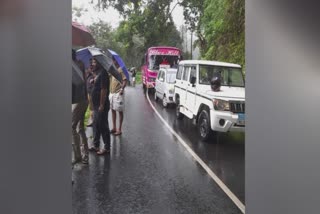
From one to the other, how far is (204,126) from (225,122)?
749 millimetres

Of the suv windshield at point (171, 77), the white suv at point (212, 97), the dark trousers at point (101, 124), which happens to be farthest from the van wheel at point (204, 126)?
the suv windshield at point (171, 77)

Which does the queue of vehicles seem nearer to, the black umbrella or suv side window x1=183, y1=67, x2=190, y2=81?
suv side window x1=183, y1=67, x2=190, y2=81

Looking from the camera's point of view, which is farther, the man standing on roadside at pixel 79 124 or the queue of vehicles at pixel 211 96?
the queue of vehicles at pixel 211 96

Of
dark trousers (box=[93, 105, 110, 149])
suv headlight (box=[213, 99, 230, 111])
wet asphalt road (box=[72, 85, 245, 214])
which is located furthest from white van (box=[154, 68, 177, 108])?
dark trousers (box=[93, 105, 110, 149])

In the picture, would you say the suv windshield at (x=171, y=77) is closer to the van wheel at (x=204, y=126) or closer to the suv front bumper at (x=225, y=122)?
the van wheel at (x=204, y=126)

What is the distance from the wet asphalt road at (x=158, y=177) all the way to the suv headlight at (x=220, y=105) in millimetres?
833

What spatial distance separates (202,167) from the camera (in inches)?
240

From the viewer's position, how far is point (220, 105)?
24.5 ft

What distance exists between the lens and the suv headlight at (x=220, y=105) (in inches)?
292

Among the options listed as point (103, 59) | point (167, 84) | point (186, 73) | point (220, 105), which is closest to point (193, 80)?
point (186, 73)

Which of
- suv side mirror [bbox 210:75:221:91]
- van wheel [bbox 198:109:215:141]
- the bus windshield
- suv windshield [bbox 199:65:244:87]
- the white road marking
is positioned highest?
the bus windshield

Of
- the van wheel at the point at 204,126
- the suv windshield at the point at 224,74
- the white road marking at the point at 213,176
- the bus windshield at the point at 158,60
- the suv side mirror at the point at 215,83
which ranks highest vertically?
the bus windshield at the point at 158,60

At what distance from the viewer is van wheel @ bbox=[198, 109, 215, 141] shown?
307 inches
